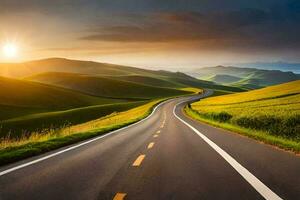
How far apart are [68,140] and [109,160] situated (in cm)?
613

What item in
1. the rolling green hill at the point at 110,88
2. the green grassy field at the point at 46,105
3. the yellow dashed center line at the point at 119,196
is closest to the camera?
the yellow dashed center line at the point at 119,196

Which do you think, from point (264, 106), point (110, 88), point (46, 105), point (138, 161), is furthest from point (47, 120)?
point (110, 88)

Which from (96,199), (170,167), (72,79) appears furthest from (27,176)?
(72,79)

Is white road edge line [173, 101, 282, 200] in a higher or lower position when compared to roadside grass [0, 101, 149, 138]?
higher

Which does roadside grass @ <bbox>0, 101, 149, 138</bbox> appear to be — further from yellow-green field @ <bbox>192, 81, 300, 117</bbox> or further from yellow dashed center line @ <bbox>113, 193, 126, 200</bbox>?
yellow dashed center line @ <bbox>113, 193, 126, 200</bbox>

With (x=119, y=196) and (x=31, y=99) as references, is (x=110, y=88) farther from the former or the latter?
(x=119, y=196)

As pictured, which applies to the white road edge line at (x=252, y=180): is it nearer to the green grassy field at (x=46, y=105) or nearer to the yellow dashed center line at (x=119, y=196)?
the yellow dashed center line at (x=119, y=196)

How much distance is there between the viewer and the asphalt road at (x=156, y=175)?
662 cm

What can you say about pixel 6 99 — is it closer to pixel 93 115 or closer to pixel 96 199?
pixel 93 115

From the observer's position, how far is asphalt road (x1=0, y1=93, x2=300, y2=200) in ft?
21.7

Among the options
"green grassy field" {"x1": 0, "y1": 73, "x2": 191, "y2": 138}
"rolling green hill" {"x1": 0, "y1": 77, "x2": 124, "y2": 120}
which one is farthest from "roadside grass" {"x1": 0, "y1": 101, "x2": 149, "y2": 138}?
"rolling green hill" {"x1": 0, "y1": 77, "x2": 124, "y2": 120}

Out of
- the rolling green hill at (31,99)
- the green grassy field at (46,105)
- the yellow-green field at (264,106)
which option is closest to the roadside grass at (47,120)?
the green grassy field at (46,105)

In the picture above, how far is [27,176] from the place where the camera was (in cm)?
830

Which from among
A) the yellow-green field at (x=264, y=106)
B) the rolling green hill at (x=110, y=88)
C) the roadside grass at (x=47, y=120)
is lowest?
the roadside grass at (x=47, y=120)
